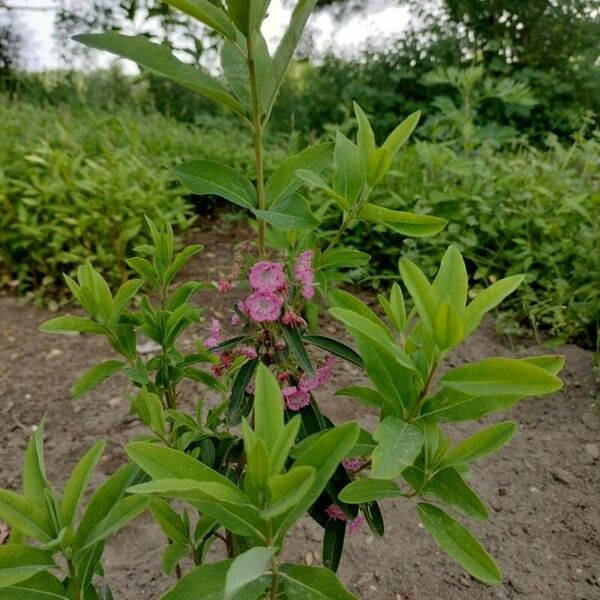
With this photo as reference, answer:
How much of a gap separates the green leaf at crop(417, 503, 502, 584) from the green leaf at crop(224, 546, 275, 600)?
318 mm

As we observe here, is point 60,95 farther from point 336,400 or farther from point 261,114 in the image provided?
point 261,114

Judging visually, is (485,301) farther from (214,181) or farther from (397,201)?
(397,201)

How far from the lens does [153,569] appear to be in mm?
1766

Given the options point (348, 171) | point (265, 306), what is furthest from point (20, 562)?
point (348, 171)

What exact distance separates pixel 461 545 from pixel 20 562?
0.58 m

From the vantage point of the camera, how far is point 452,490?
891 millimetres

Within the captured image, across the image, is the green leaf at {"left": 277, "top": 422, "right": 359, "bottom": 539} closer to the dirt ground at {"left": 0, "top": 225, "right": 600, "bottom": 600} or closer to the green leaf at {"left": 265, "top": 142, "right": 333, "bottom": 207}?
the green leaf at {"left": 265, "top": 142, "right": 333, "bottom": 207}

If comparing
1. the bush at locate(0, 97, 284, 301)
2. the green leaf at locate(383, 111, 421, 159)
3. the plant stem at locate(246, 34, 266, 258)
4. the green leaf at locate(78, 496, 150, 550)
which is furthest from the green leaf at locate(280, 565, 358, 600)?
the bush at locate(0, 97, 284, 301)

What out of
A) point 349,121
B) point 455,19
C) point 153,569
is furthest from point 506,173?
point 455,19

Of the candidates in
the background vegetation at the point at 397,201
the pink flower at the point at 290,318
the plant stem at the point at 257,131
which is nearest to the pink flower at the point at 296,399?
the pink flower at the point at 290,318

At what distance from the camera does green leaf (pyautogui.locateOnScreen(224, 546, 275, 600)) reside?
0.53m

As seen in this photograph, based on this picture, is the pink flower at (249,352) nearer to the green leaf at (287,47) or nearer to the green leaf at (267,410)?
the green leaf at (267,410)

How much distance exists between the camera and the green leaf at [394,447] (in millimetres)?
729

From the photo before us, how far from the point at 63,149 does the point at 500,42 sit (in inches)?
190
